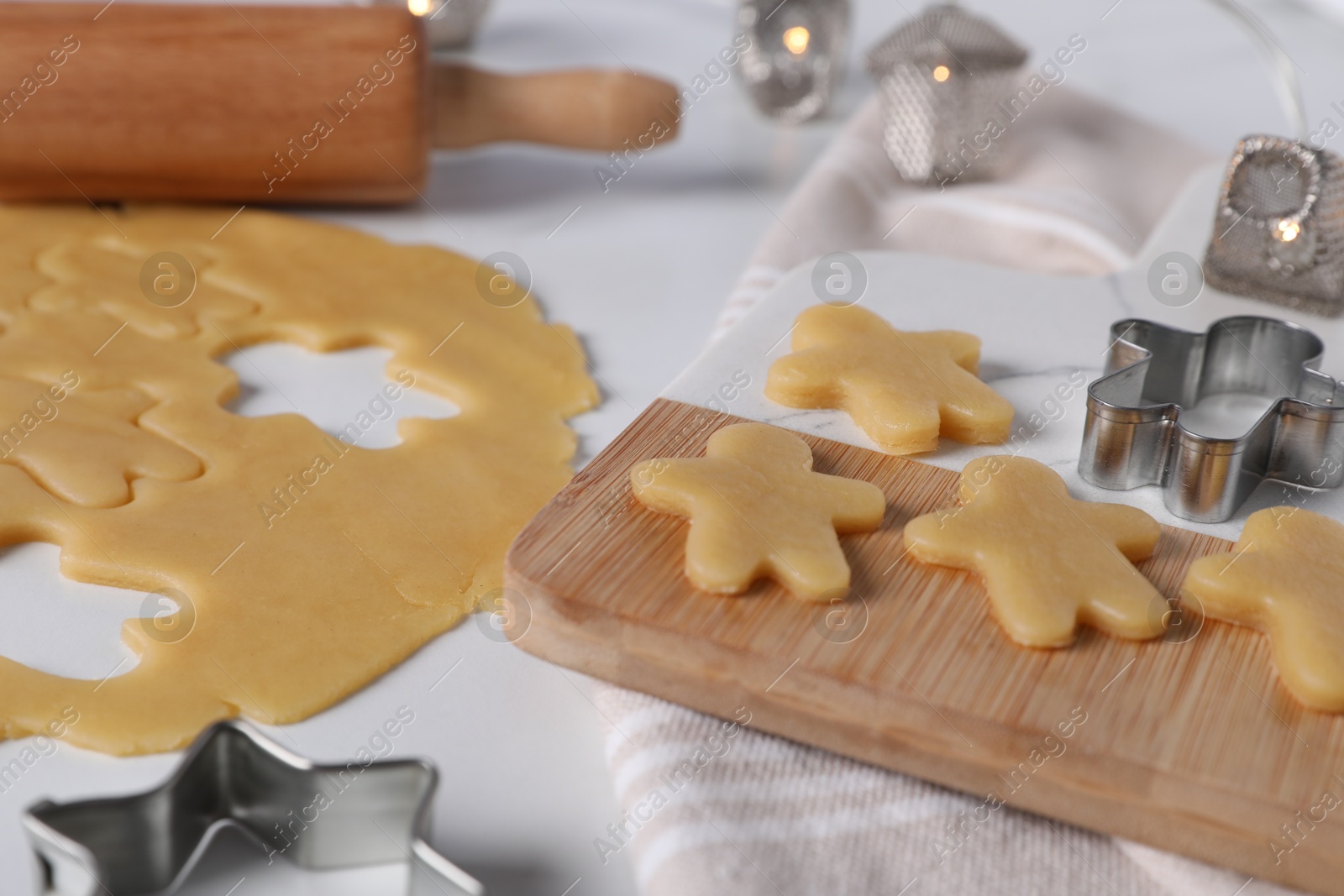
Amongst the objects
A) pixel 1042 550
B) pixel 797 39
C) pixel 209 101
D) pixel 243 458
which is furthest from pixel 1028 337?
pixel 209 101

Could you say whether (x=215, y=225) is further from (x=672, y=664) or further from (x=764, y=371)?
(x=672, y=664)

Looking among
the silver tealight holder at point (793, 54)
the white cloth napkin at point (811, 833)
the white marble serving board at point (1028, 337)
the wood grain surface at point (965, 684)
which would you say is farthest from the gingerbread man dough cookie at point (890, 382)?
the silver tealight holder at point (793, 54)

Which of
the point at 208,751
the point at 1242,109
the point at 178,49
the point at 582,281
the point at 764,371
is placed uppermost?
the point at 178,49

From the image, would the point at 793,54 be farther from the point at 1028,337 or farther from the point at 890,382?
the point at 890,382

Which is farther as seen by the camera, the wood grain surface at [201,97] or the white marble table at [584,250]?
the wood grain surface at [201,97]

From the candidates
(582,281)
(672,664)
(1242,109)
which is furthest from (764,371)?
(1242,109)

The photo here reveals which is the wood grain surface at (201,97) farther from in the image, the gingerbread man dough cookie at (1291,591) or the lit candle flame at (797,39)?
the gingerbread man dough cookie at (1291,591)

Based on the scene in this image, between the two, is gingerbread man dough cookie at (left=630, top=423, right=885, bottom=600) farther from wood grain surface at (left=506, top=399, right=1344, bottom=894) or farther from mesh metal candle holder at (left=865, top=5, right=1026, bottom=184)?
mesh metal candle holder at (left=865, top=5, right=1026, bottom=184)
